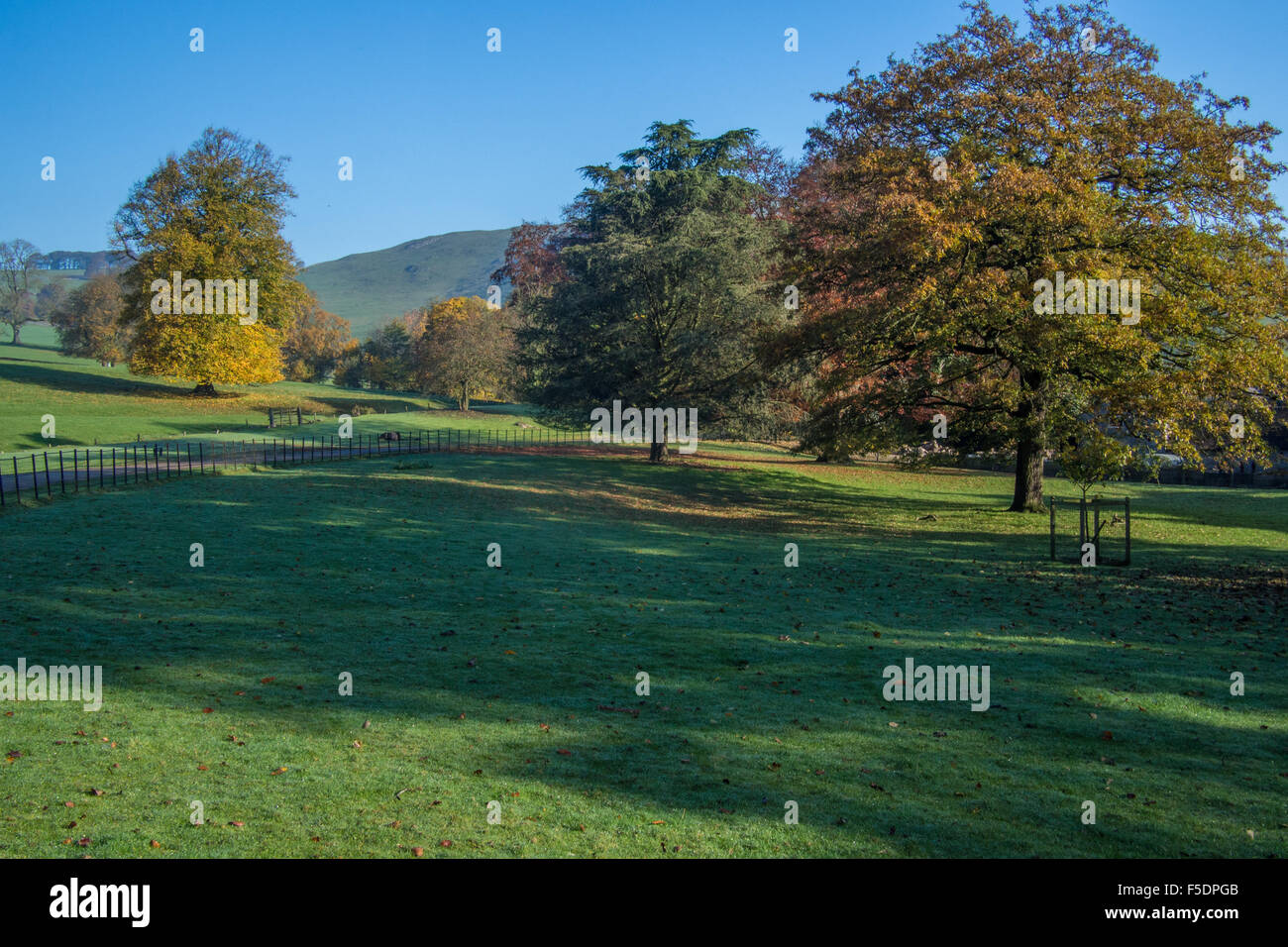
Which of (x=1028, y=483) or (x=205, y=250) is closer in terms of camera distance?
(x=1028, y=483)

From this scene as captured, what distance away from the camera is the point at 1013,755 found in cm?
880

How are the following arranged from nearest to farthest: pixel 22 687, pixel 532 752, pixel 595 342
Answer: pixel 532 752, pixel 22 687, pixel 595 342

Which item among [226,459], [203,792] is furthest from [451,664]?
[226,459]

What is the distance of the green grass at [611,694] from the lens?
7148 mm

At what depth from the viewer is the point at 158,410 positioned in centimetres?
5781

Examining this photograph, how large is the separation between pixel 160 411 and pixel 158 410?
1.35ft

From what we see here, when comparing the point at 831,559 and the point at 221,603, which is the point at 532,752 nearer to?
the point at 221,603

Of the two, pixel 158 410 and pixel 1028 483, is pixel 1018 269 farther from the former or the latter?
pixel 158 410

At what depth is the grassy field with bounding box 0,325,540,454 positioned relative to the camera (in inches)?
1818

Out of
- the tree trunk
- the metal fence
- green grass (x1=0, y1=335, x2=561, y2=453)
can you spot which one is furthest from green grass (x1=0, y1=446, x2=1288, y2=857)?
green grass (x1=0, y1=335, x2=561, y2=453)

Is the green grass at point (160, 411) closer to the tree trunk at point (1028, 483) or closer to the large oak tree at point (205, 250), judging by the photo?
the large oak tree at point (205, 250)

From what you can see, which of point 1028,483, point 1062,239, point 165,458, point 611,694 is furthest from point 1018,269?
point 165,458

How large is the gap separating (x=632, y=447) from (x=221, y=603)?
3824 centimetres

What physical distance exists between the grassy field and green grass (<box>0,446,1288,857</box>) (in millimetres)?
27136
